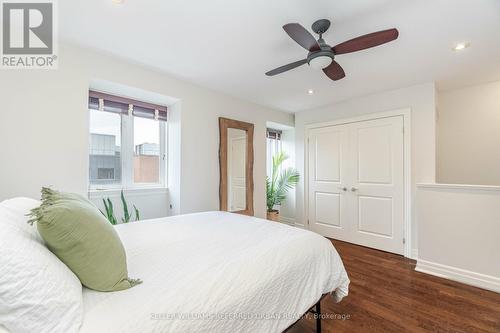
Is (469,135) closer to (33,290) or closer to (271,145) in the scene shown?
(271,145)

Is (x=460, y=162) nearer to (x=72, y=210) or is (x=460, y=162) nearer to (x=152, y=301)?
(x=152, y=301)

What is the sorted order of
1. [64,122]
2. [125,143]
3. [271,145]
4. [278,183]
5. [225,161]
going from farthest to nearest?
[271,145] < [278,183] < [225,161] < [125,143] < [64,122]

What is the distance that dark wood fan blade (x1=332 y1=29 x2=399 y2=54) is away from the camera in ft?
4.76

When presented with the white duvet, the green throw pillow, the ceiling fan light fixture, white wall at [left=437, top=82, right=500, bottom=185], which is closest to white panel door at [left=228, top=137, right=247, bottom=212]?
the white duvet

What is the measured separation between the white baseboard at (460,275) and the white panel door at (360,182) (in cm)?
47

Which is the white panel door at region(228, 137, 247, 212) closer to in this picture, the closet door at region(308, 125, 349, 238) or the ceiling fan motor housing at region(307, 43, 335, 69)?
the closet door at region(308, 125, 349, 238)

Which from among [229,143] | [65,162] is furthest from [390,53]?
[65,162]

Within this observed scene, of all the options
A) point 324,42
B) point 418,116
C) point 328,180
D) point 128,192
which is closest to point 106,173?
point 128,192

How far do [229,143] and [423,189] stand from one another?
2.55 meters

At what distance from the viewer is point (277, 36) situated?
1.88m

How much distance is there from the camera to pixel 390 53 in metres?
2.15

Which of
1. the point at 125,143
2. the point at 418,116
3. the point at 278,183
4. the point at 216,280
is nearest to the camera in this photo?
the point at 216,280

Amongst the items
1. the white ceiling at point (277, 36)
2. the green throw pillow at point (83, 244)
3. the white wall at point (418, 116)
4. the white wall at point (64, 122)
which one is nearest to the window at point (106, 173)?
the white wall at point (64, 122)

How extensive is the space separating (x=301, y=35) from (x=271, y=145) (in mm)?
3004
